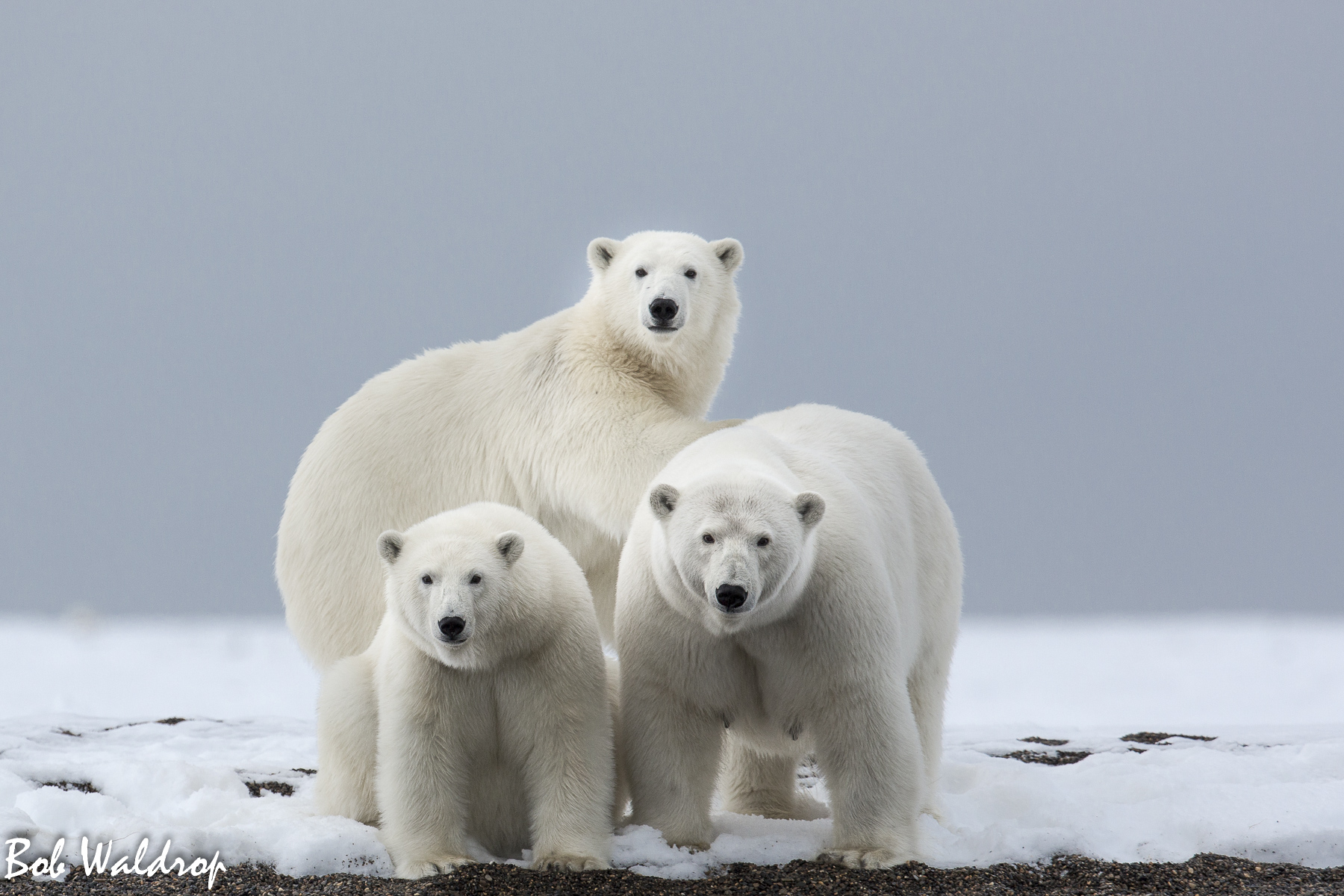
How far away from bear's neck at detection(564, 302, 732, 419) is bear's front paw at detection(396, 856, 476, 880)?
8.17 ft

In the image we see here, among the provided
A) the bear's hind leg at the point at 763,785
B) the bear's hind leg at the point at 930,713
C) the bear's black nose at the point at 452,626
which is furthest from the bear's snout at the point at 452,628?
the bear's hind leg at the point at 930,713

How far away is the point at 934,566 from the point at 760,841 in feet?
4.67

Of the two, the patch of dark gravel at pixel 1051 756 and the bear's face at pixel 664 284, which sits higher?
the bear's face at pixel 664 284

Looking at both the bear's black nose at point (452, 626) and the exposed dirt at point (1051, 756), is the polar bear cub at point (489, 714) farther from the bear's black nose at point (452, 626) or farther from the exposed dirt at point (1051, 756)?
the exposed dirt at point (1051, 756)

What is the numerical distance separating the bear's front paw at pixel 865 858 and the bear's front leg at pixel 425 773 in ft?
4.12

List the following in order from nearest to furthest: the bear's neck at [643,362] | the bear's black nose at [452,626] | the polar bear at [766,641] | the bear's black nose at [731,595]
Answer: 1. the bear's black nose at [731,595]
2. the polar bear at [766,641]
3. the bear's black nose at [452,626]
4. the bear's neck at [643,362]

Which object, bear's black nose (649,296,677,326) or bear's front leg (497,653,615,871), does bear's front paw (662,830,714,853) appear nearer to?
bear's front leg (497,653,615,871)

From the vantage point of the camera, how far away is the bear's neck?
5.98 metres

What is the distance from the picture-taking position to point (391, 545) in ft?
14.1

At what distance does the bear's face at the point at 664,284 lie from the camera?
571 cm

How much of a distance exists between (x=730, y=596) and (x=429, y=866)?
4.83 feet

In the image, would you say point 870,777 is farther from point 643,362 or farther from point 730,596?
point 643,362

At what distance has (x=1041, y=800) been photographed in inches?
201

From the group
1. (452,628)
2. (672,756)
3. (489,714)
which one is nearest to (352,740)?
(489,714)
